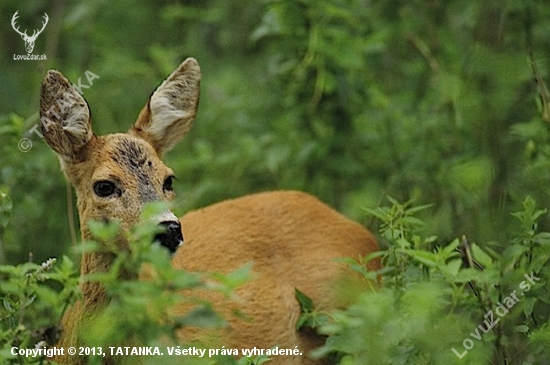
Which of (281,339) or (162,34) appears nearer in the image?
(281,339)

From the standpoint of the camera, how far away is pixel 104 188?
5465 millimetres

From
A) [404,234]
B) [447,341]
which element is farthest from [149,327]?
[404,234]

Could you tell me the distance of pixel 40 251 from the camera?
7.58 meters

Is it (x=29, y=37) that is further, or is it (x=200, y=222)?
(x=29, y=37)

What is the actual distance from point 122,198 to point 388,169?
320cm

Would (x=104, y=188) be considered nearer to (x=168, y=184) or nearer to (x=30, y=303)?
(x=168, y=184)

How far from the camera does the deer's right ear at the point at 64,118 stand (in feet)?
18.5

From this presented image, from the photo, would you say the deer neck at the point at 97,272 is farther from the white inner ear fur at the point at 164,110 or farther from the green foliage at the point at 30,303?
the white inner ear fur at the point at 164,110

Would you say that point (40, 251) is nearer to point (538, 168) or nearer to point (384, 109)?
point (384, 109)

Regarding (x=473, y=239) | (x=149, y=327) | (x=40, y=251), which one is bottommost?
(x=40, y=251)

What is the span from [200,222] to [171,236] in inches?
58.9

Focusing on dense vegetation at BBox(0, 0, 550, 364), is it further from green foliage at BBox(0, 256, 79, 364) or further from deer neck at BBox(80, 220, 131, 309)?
deer neck at BBox(80, 220, 131, 309)

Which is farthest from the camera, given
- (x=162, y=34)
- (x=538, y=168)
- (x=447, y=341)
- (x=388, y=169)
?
(x=162, y=34)

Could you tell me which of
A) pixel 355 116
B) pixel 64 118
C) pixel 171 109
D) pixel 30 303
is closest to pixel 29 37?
pixel 355 116
